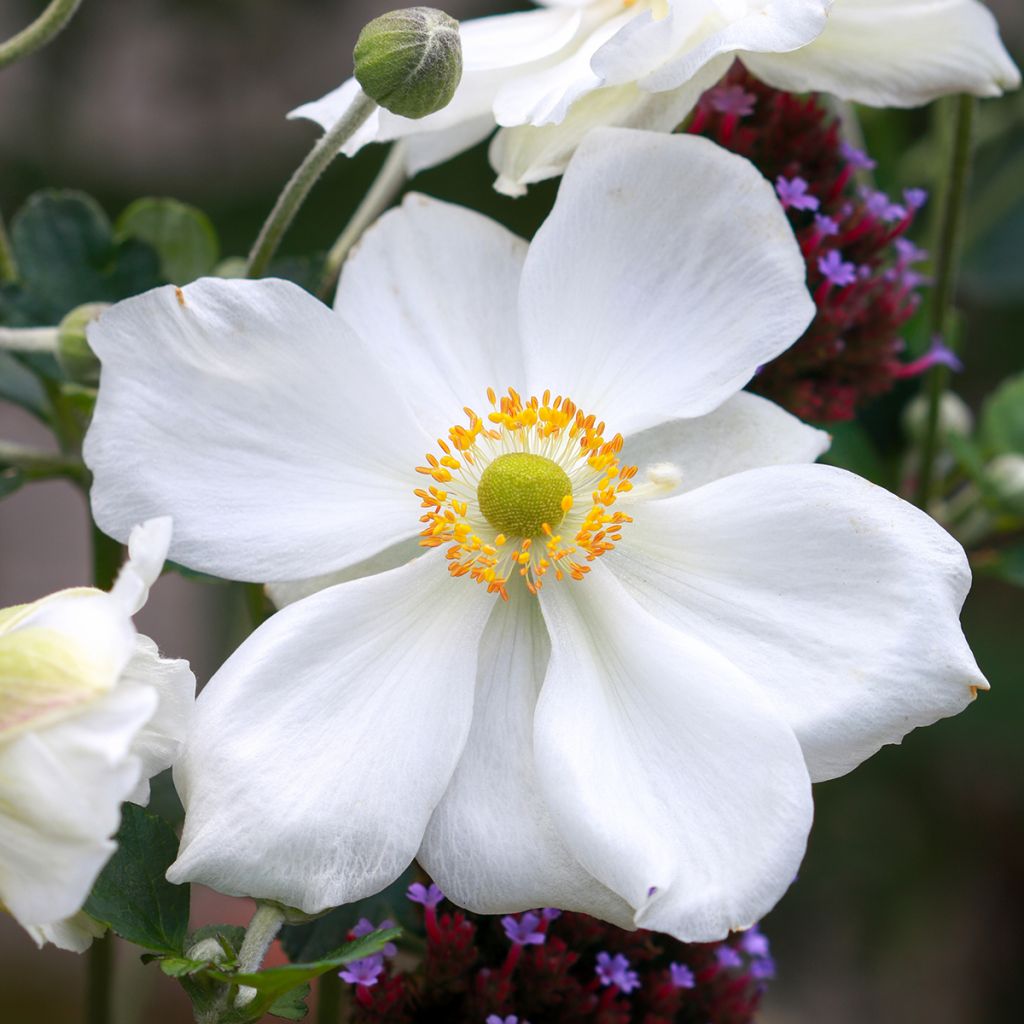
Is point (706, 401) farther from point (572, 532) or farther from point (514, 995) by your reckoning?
point (514, 995)

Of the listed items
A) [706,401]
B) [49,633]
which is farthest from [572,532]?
[49,633]

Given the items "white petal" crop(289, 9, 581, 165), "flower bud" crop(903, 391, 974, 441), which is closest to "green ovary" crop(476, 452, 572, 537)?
"white petal" crop(289, 9, 581, 165)

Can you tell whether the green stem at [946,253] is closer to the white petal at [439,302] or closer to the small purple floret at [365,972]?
the white petal at [439,302]

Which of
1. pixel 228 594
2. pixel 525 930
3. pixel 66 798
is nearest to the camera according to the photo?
pixel 66 798

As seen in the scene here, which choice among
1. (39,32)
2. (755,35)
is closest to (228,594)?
(39,32)

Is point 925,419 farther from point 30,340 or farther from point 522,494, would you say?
point 30,340
